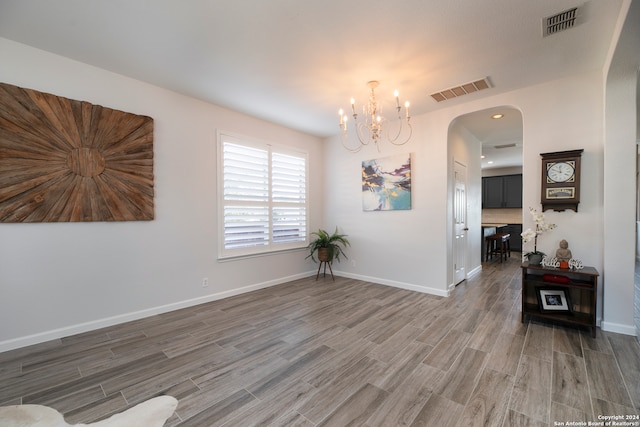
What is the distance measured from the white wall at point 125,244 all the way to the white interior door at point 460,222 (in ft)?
10.9

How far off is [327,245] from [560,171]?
3502 millimetres

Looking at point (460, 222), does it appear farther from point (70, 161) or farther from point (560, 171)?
point (70, 161)

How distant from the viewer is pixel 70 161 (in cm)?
274

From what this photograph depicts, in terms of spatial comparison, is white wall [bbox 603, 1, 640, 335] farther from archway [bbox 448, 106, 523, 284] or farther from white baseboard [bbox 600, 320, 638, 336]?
archway [bbox 448, 106, 523, 284]

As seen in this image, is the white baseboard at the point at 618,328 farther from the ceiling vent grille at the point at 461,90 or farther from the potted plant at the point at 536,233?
the ceiling vent grille at the point at 461,90

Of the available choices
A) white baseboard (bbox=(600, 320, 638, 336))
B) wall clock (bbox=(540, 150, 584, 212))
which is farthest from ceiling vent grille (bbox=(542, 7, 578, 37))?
white baseboard (bbox=(600, 320, 638, 336))

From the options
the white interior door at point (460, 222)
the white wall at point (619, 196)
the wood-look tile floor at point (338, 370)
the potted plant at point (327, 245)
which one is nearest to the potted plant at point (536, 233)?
the white wall at point (619, 196)

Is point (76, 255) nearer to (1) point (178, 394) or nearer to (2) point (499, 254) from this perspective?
(1) point (178, 394)

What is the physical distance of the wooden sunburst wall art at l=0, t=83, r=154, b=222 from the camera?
8.10 ft

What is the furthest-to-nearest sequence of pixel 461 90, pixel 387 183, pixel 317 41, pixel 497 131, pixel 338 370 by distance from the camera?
pixel 497 131 → pixel 387 183 → pixel 461 90 → pixel 317 41 → pixel 338 370

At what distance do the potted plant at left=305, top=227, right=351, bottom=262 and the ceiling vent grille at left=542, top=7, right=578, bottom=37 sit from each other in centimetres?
384

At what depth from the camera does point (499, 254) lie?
7449 millimetres

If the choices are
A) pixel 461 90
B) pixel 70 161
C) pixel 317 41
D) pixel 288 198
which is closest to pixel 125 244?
pixel 70 161

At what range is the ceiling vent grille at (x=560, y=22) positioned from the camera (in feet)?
6.92
